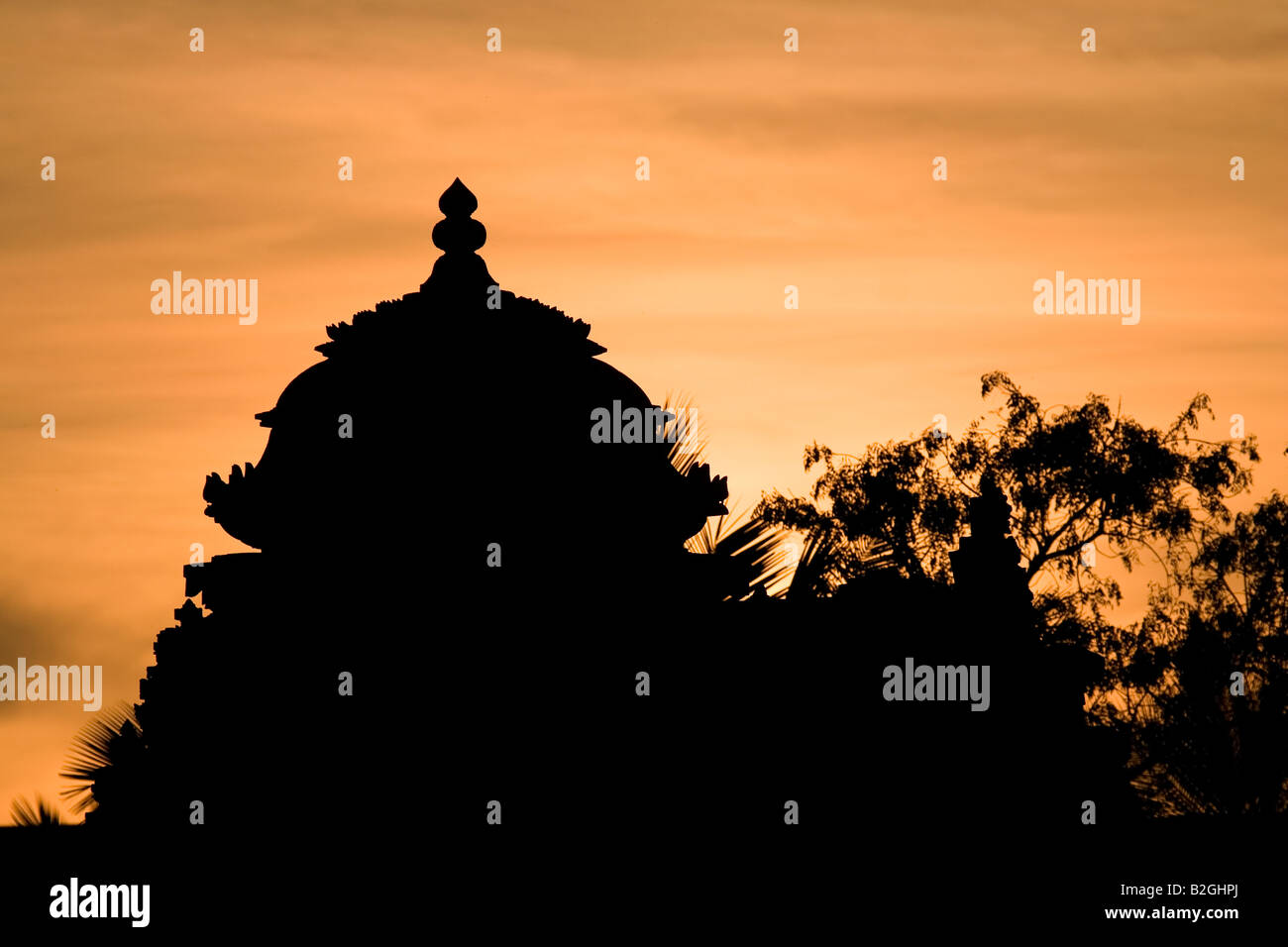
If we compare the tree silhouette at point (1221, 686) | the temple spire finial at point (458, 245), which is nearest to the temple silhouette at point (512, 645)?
the temple spire finial at point (458, 245)

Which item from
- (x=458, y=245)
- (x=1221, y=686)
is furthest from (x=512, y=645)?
(x=1221, y=686)

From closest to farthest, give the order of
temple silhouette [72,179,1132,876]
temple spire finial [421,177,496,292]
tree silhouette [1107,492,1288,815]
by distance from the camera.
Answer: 1. temple silhouette [72,179,1132,876]
2. temple spire finial [421,177,496,292]
3. tree silhouette [1107,492,1288,815]

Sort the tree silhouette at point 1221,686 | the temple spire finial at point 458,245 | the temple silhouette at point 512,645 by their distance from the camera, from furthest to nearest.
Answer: the tree silhouette at point 1221,686, the temple spire finial at point 458,245, the temple silhouette at point 512,645

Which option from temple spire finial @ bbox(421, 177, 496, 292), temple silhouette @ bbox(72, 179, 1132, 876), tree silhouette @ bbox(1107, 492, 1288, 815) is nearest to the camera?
temple silhouette @ bbox(72, 179, 1132, 876)

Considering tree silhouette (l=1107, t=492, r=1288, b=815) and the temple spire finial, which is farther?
tree silhouette (l=1107, t=492, r=1288, b=815)

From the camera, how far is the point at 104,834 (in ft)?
47.5

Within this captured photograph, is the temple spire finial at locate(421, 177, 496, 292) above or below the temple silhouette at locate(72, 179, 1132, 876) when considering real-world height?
above

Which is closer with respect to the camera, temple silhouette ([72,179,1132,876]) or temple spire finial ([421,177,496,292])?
temple silhouette ([72,179,1132,876])

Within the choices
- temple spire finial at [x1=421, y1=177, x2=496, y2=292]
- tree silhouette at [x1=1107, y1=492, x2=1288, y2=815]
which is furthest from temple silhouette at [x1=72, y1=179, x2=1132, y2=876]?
tree silhouette at [x1=1107, y1=492, x2=1288, y2=815]

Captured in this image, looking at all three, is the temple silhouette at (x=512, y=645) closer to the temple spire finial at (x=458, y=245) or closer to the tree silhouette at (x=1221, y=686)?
the temple spire finial at (x=458, y=245)

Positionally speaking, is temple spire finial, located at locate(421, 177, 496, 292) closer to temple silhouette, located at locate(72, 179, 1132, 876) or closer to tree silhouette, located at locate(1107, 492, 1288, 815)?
temple silhouette, located at locate(72, 179, 1132, 876)
